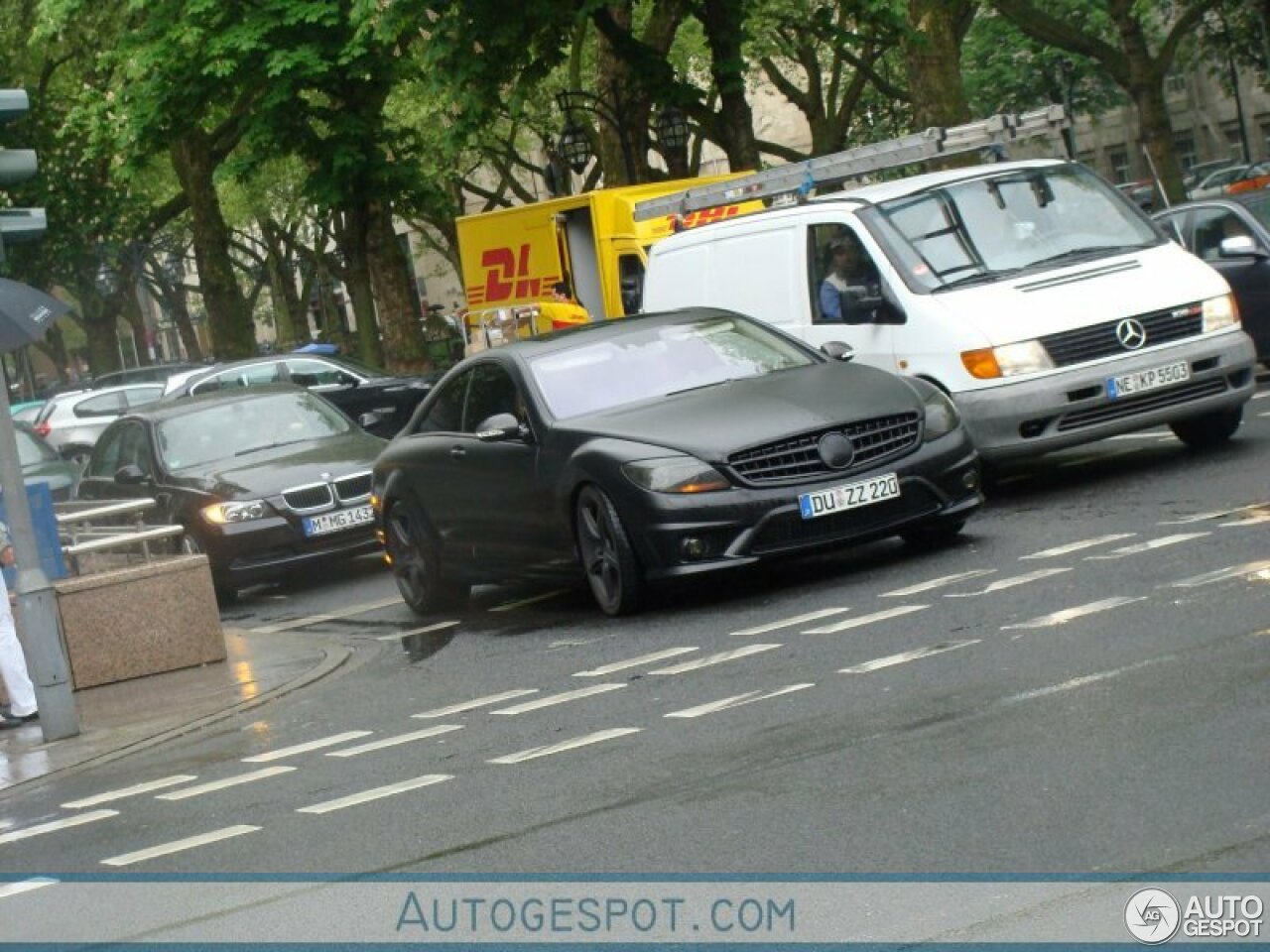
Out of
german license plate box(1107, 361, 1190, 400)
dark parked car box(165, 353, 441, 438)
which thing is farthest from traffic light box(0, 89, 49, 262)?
dark parked car box(165, 353, 441, 438)

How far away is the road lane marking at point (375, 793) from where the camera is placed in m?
8.20

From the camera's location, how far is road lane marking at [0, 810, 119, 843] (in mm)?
8883

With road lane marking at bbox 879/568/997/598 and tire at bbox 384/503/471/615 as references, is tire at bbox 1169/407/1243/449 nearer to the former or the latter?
road lane marking at bbox 879/568/997/598

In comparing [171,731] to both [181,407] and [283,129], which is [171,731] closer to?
[181,407]

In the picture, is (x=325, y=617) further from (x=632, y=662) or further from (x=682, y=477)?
(x=632, y=662)

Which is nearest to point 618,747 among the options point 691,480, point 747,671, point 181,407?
point 747,671

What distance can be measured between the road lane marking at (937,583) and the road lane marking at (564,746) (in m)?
2.73

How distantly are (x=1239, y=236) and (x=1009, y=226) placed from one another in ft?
12.6

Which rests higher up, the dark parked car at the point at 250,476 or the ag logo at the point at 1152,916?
the dark parked car at the point at 250,476

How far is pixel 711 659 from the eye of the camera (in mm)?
10250

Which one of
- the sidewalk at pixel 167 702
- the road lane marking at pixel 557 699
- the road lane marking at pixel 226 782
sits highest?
the road lane marking at pixel 226 782

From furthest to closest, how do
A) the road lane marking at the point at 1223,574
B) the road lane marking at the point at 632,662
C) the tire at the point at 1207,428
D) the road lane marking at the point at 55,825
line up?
the tire at the point at 1207,428 < the road lane marking at the point at 632,662 < the road lane marking at the point at 1223,574 < the road lane marking at the point at 55,825

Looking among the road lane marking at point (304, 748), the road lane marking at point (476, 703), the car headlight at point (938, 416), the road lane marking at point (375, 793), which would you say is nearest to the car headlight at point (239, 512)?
the car headlight at point (938, 416)

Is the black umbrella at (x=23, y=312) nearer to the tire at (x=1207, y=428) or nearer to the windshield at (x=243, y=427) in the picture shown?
the windshield at (x=243, y=427)
